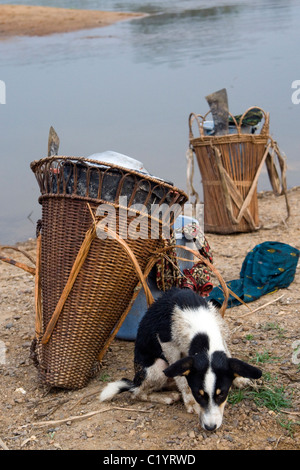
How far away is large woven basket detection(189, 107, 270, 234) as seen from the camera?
672 cm

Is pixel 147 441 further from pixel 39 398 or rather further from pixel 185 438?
pixel 39 398

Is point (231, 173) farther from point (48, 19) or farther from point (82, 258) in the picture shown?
point (48, 19)

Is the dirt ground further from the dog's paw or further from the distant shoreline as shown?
the distant shoreline

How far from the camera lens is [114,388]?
3346 mm

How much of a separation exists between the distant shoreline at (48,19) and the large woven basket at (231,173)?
11.5 metres

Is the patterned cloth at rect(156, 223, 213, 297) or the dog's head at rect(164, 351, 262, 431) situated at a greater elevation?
the patterned cloth at rect(156, 223, 213, 297)

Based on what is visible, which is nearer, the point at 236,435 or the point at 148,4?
the point at 236,435

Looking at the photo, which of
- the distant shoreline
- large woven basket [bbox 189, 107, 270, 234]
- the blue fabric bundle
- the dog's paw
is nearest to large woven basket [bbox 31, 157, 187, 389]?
the dog's paw

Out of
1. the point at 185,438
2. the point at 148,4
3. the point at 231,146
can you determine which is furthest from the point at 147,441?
the point at 148,4

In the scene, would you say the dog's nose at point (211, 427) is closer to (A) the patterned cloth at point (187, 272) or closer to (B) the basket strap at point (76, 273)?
(B) the basket strap at point (76, 273)

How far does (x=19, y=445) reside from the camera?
3080 mm

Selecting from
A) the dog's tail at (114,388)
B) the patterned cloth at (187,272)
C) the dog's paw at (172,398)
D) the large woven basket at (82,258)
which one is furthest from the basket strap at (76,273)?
the dog's paw at (172,398)

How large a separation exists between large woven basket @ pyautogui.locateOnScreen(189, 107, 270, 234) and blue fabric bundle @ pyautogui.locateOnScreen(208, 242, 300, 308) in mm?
1873

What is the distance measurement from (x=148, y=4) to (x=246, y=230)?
1838cm
